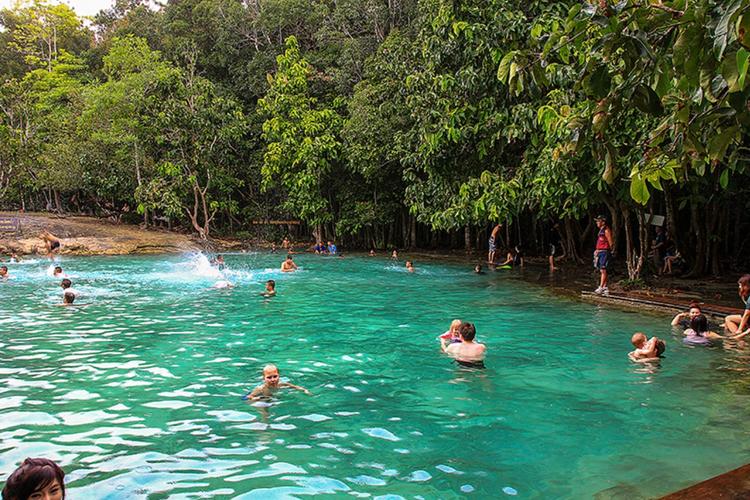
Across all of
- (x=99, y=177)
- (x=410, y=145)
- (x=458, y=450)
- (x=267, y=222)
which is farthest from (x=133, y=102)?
(x=458, y=450)

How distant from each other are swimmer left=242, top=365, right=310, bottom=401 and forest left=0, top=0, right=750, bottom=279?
23.0 ft

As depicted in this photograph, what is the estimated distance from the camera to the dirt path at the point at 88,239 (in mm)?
27953

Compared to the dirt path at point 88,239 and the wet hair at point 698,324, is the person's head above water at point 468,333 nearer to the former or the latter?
the wet hair at point 698,324

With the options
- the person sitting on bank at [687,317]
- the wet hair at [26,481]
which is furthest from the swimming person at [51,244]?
the wet hair at [26,481]

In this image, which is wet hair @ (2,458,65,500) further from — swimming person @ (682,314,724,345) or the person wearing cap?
the person wearing cap

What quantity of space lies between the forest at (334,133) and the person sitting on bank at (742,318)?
3.38 m

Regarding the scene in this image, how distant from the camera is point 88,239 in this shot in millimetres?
29500

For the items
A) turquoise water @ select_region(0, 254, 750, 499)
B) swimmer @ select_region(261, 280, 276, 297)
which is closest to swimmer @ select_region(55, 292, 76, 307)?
turquoise water @ select_region(0, 254, 750, 499)

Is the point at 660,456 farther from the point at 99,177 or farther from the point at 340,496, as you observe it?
the point at 99,177

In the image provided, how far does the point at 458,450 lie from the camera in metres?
5.74

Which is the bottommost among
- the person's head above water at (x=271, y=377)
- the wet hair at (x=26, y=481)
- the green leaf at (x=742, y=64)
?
the person's head above water at (x=271, y=377)

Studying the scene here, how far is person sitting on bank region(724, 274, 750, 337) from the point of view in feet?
33.3

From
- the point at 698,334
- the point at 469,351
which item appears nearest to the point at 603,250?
the point at 698,334

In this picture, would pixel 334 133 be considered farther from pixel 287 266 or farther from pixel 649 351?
pixel 649 351
